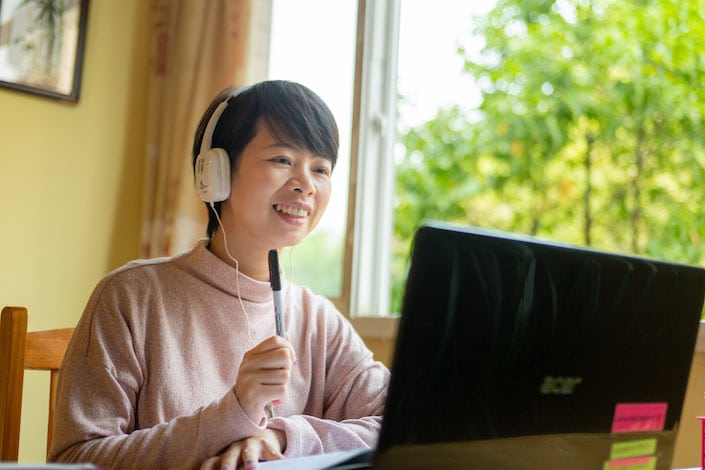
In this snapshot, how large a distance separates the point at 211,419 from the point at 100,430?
6.7 inches

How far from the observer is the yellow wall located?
225 cm

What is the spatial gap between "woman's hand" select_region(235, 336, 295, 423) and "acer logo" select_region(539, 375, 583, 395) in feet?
1.16

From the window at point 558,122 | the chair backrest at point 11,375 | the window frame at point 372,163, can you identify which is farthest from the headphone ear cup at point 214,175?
the window at point 558,122

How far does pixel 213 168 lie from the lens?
1.35 m

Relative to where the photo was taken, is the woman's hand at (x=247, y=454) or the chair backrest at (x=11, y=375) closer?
the woman's hand at (x=247, y=454)

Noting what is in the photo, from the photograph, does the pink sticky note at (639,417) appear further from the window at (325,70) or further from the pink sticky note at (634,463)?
the window at (325,70)

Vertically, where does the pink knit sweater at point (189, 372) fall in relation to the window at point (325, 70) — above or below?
below

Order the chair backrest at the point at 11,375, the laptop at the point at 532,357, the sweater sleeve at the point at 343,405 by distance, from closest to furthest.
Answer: the laptop at the point at 532,357 → the sweater sleeve at the point at 343,405 → the chair backrest at the point at 11,375

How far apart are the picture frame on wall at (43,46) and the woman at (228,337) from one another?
3.43 feet

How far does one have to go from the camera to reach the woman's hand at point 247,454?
1.04m

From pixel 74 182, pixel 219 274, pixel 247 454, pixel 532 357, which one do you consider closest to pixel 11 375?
pixel 219 274

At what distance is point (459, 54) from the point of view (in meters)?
3.51

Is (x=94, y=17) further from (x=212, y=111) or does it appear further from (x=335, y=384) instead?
(x=335, y=384)

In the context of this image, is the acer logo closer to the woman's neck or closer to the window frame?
the woman's neck
